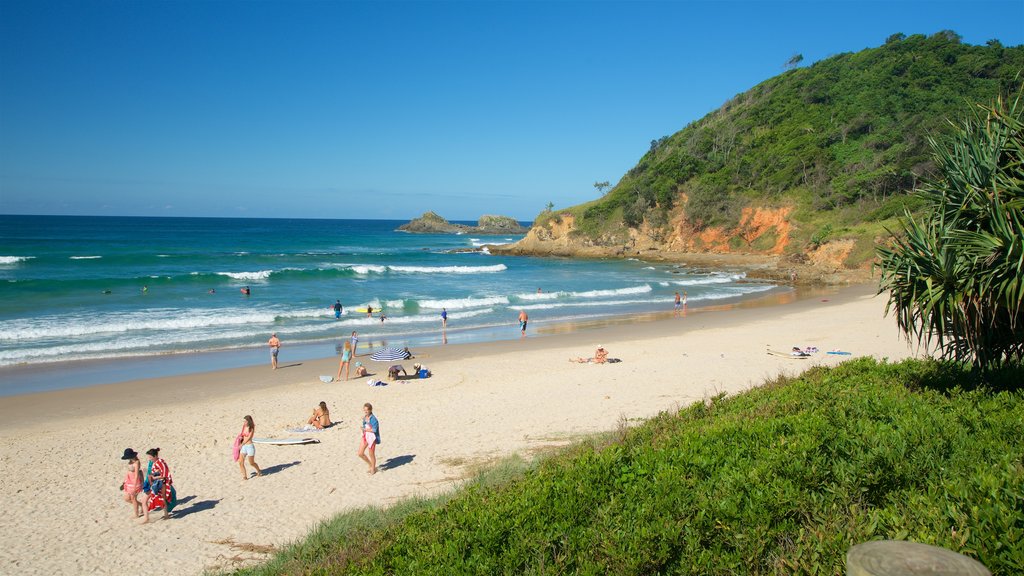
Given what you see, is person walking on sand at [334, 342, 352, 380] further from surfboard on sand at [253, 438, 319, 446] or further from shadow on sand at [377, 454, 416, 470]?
shadow on sand at [377, 454, 416, 470]

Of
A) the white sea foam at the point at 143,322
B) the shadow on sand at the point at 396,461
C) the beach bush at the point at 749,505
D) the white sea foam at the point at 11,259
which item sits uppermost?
the beach bush at the point at 749,505

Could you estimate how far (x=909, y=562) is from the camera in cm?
272

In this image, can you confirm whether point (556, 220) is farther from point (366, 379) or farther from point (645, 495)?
point (645, 495)

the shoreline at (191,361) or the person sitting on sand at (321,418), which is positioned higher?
the person sitting on sand at (321,418)

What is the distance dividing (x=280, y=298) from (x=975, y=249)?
34.3m

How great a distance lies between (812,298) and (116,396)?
3377cm

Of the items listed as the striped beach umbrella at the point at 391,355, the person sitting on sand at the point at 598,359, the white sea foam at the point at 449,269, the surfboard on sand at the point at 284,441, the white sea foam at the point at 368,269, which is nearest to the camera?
the surfboard on sand at the point at 284,441

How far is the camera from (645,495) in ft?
16.2

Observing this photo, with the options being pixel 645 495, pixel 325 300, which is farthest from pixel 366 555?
pixel 325 300

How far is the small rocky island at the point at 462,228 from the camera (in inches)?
5605

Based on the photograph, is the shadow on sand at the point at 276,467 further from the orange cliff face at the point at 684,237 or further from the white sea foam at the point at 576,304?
the orange cliff face at the point at 684,237

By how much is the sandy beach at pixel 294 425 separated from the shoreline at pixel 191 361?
92 centimetres

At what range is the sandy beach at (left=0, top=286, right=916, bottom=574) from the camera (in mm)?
8422

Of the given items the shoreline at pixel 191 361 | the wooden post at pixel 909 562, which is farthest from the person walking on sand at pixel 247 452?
the wooden post at pixel 909 562
